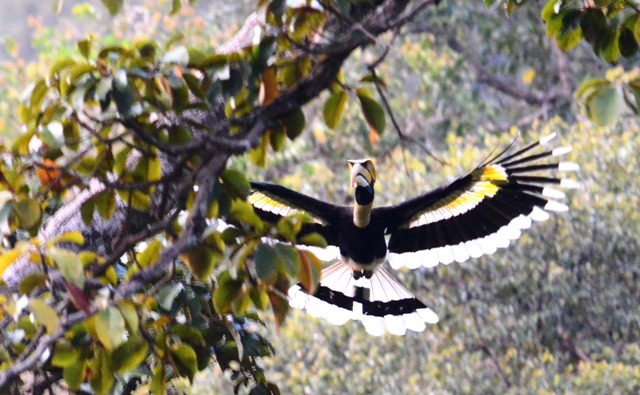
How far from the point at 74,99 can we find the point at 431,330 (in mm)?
3236

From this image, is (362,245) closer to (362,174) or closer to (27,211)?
(362,174)

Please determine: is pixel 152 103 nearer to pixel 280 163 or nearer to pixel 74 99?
pixel 74 99

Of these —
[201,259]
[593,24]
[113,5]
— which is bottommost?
[201,259]

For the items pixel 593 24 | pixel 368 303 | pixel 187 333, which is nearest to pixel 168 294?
pixel 187 333

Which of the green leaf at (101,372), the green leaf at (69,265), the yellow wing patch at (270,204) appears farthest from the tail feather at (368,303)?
the green leaf at (69,265)

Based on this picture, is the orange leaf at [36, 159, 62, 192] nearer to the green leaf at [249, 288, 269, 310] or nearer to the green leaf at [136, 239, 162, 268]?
the green leaf at [136, 239, 162, 268]

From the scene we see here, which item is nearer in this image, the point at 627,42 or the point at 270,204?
the point at 627,42

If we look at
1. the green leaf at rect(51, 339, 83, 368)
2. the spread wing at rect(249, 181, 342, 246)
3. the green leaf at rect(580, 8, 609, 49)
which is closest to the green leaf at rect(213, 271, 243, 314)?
the green leaf at rect(51, 339, 83, 368)

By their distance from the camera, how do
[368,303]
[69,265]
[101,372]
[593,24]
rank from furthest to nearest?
1. [368,303]
2. [593,24]
3. [101,372]
4. [69,265]

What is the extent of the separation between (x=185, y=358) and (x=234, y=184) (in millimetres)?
309

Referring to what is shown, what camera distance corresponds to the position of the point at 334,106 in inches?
74.8

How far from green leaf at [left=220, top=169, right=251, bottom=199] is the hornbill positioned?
46.8 inches

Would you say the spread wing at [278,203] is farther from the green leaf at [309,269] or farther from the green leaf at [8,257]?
the green leaf at [8,257]

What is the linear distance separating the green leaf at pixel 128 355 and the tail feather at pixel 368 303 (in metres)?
1.65
